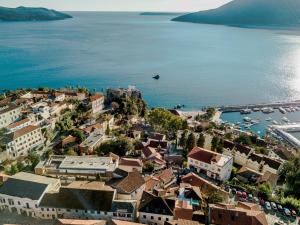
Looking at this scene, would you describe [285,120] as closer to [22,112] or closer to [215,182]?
[215,182]

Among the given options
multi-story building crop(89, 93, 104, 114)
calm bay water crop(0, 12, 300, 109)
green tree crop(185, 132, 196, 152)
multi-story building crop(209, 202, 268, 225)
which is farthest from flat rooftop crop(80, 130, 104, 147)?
calm bay water crop(0, 12, 300, 109)

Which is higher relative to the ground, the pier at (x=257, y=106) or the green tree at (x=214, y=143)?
the green tree at (x=214, y=143)

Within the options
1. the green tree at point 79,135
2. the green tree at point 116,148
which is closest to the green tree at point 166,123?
the green tree at point 116,148

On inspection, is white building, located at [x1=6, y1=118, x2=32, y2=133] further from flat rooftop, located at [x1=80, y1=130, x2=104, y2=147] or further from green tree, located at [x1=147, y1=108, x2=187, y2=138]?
green tree, located at [x1=147, y1=108, x2=187, y2=138]

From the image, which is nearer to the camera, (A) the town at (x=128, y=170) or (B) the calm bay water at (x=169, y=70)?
(A) the town at (x=128, y=170)

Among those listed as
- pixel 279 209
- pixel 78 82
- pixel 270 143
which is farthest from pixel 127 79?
pixel 279 209

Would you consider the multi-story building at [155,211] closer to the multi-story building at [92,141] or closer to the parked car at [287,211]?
the parked car at [287,211]

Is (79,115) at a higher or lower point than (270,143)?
higher
